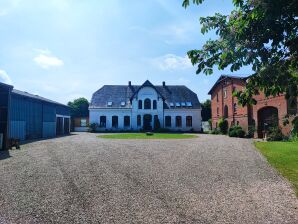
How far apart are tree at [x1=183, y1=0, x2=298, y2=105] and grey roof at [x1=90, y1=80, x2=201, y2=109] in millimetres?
45830

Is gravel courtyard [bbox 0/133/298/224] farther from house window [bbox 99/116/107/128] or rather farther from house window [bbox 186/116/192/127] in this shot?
house window [bbox 186/116/192/127]

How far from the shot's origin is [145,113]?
5072cm

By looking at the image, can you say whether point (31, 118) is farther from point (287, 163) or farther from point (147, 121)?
point (147, 121)

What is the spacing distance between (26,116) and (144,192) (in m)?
22.7

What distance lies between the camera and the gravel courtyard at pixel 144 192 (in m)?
6.27

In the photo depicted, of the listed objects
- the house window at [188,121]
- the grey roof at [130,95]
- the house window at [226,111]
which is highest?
the grey roof at [130,95]

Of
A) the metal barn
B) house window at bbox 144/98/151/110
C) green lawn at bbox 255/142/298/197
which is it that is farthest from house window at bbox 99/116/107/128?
green lawn at bbox 255/142/298/197

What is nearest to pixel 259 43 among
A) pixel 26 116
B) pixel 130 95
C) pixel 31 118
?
pixel 26 116

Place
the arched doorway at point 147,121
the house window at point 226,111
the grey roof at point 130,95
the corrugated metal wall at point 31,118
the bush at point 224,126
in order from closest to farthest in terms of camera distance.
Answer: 1. the corrugated metal wall at point 31,118
2. the bush at point 224,126
3. the house window at point 226,111
4. the arched doorway at point 147,121
5. the grey roof at point 130,95

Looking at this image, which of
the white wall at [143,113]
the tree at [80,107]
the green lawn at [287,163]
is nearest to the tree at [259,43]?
the green lawn at [287,163]

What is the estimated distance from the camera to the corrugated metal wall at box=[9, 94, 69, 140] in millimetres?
25344

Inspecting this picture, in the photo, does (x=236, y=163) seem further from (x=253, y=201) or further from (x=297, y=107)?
(x=297, y=107)

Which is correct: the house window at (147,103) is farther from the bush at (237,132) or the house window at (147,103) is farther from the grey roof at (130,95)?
the bush at (237,132)

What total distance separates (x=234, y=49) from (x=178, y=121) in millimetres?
46971
